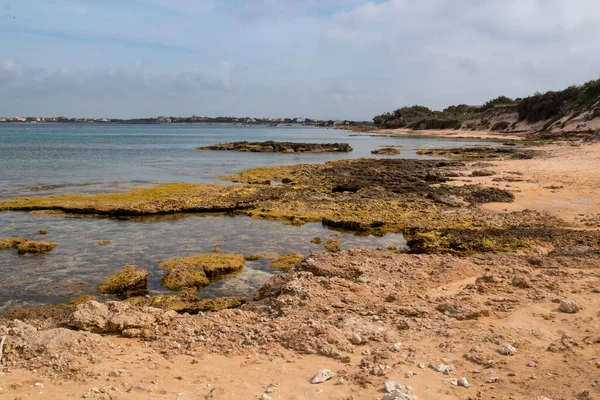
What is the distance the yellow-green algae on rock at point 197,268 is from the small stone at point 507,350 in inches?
254

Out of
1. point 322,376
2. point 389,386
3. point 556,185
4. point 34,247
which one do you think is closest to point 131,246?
point 34,247

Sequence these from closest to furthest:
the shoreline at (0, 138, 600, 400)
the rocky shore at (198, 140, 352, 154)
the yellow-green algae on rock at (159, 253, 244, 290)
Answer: the shoreline at (0, 138, 600, 400)
the yellow-green algae on rock at (159, 253, 244, 290)
the rocky shore at (198, 140, 352, 154)

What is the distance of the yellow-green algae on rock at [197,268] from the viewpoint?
404 inches

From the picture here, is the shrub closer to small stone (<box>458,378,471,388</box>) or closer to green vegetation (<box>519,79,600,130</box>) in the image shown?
green vegetation (<box>519,79,600,130</box>)

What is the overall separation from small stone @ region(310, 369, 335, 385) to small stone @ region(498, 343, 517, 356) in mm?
2175

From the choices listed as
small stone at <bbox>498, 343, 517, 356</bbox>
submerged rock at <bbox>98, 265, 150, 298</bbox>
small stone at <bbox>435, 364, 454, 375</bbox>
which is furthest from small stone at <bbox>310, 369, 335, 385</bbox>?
submerged rock at <bbox>98, 265, 150, 298</bbox>

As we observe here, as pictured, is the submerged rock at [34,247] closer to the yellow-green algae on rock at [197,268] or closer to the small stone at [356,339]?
A: the yellow-green algae on rock at [197,268]

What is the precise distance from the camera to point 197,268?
35.6ft

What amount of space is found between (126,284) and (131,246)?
3.68 metres

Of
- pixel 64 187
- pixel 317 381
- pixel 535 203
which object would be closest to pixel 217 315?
pixel 317 381

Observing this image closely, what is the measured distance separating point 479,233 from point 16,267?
40.1 feet

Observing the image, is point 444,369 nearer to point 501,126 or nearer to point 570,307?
point 570,307

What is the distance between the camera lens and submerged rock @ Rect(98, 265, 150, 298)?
9.94m

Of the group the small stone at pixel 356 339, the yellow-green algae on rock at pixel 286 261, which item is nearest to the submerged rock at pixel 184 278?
the yellow-green algae on rock at pixel 286 261
